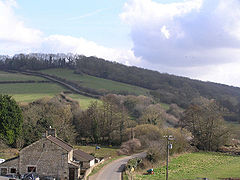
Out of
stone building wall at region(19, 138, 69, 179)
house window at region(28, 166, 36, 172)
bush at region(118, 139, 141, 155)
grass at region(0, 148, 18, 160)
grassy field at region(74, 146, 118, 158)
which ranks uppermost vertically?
stone building wall at region(19, 138, 69, 179)

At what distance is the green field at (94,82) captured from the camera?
12156 cm

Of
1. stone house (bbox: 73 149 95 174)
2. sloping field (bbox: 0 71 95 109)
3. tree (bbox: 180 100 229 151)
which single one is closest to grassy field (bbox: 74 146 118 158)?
stone house (bbox: 73 149 95 174)

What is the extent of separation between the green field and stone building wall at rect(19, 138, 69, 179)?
82091mm

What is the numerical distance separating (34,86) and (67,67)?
4165cm

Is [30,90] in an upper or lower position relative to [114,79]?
lower

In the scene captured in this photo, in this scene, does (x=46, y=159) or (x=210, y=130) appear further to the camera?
(x=210, y=130)

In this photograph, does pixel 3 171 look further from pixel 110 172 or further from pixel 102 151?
pixel 102 151

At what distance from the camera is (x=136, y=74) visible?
150 meters

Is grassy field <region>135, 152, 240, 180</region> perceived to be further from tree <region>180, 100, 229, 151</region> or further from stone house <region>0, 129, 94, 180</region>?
tree <region>180, 100, 229, 151</region>

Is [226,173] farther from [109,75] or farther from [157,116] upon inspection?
[109,75]

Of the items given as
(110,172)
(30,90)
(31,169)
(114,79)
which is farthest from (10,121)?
(114,79)

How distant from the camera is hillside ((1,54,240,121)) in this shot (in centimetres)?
12256

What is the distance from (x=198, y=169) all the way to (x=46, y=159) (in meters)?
22.0

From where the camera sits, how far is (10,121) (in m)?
56.6
